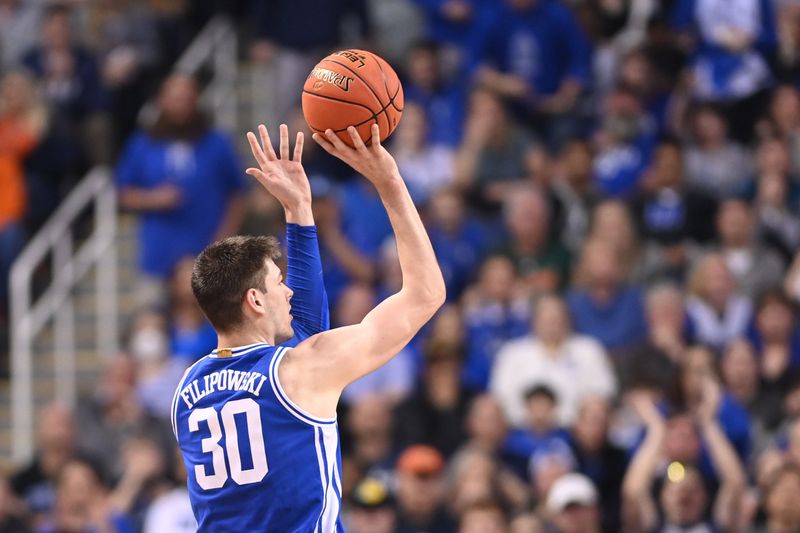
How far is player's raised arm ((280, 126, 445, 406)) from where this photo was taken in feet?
17.3

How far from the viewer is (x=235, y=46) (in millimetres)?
15719

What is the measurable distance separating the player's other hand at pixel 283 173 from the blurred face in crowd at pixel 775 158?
669 cm

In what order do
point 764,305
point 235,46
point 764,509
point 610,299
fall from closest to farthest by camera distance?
point 764,509 < point 764,305 < point 610,299 < point 235,46

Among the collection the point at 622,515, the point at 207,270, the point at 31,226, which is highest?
the point at 207,270

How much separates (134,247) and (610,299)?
18.9 feet

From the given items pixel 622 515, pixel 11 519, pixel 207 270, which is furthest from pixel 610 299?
pixel 207 270

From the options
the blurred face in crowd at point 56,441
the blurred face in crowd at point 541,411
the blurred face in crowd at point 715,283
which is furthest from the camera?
the blurred face in crowd at point 56,441

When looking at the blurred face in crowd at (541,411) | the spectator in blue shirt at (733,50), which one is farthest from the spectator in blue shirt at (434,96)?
the blurred face in crowd at (541,411)

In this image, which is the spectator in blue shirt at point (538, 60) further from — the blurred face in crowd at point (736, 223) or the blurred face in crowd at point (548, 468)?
the blurred face in crowd at point (548, 468)

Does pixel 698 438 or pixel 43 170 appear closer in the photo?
pixel 698 438

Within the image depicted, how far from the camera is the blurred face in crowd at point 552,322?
35.5ft

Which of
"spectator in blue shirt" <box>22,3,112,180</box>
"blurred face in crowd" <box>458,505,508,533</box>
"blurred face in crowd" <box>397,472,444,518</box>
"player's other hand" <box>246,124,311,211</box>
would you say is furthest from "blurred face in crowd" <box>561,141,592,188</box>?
"player's other hand" <box>246,124,311,211</box>

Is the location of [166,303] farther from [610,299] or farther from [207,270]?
[207,270]

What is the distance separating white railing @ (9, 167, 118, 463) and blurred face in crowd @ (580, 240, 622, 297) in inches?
206
